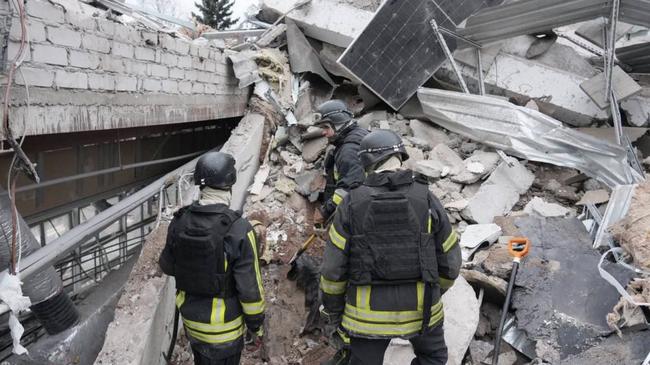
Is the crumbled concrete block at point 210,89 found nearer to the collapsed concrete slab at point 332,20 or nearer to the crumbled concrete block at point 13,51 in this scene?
the collapsed concrete slab at point 332,20

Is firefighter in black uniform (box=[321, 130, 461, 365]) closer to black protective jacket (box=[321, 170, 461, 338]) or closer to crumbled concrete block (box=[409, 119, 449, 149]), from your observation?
black protective jacket (box=[321, 170, 461, 338])

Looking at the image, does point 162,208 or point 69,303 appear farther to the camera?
point 162,208

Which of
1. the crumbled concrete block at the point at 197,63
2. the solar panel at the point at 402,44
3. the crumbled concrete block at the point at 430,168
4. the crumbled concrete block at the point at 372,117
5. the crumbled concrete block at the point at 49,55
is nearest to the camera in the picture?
the crumbled concrete block at the point at 49,55

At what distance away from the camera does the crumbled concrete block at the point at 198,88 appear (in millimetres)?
4340

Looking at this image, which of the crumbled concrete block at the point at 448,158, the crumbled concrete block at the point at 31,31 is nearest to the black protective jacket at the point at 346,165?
the crumbled concrete block at the point at 448,158

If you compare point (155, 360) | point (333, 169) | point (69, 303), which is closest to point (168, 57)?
point (333, 169)

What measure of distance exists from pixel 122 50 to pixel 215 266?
6.04 ft

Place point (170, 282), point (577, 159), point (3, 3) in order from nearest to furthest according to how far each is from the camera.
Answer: point (3, 3) < point (170, 282) < point (577, 159)

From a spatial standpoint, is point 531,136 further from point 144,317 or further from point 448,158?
point 144,317

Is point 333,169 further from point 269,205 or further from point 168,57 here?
point 168,57

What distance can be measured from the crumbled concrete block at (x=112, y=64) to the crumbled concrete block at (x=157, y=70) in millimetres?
372

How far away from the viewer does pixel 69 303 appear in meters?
2.88

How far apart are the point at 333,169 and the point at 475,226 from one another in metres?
1.41

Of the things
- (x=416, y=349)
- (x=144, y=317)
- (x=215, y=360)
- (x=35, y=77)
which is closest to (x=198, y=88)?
(x=35, y=77)
